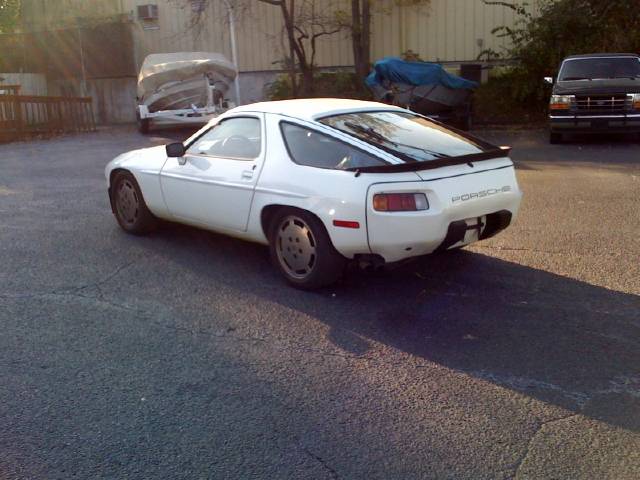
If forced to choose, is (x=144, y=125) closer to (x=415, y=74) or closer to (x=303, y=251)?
(x=415, y=74)

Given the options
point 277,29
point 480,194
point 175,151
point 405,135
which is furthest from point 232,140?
point 277,29

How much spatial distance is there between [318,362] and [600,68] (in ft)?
43.9

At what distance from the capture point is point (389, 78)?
1812 cm

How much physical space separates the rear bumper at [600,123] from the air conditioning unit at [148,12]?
56.8ft

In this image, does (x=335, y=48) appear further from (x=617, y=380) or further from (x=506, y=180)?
(x=617, y=380)

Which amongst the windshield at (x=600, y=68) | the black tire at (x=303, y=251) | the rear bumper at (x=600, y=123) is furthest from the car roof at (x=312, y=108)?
the windshield at (x=600, y=68)

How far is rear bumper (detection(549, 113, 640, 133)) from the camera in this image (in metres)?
14.3

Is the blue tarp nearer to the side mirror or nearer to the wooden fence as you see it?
the wooden fence

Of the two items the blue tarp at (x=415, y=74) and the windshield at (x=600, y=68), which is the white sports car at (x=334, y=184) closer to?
the windshield at (x=600, y=68)

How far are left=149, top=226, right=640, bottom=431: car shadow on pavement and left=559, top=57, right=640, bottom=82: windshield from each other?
10419 mm

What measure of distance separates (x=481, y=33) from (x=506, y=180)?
18.7 m

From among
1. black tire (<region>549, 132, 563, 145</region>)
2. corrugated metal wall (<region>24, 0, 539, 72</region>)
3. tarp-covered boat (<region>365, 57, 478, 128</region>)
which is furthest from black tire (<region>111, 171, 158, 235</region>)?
corrugated metal wall (<region>24, 0, 539, 72</region>)

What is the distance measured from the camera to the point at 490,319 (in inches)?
200

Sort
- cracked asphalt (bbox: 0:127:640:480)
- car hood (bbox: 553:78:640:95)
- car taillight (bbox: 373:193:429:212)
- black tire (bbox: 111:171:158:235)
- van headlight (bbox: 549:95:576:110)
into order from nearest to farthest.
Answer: cracked asphalt (bbox: 0:127:640:480) < car taillight (bbox: 373:193:429:212) < black tire (bbox: 111:171:158:235) < car hood (bbox: 553:78:640:95) < van headlight (bbox: 549:95:576:110)
